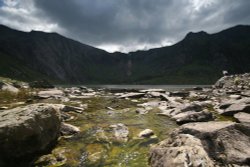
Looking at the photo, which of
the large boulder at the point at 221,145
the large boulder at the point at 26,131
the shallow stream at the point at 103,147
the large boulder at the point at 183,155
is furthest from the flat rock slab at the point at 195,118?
the large boulder at the point at 26,131

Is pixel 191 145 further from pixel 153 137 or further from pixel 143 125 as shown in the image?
pixel 143 125

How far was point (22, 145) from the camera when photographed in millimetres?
12977

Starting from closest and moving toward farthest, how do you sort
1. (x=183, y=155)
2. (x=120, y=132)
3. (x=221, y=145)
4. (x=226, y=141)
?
(x=183, y=155) < (x=221, y=145) < (x=226, y=141) < (x=120, y=132)

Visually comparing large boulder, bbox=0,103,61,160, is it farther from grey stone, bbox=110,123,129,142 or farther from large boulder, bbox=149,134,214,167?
large boulder, bbox=149,134,214,167

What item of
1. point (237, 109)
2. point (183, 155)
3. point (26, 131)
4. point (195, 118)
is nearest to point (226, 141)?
point (183, 155)

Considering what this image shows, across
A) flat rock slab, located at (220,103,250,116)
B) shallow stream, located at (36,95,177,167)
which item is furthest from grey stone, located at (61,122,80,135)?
flat rock slab, located at (220,103,250,116)

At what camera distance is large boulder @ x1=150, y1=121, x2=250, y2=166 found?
35.2 ft

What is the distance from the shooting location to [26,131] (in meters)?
12.9

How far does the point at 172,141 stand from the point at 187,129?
1.91 m

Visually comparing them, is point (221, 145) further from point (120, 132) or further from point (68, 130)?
point (68, 130)

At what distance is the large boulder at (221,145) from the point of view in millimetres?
10727

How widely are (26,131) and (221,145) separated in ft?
36.8

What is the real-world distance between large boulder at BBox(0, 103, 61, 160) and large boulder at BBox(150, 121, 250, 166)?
Result: 7.24m

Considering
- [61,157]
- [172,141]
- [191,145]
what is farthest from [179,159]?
[61,157]
